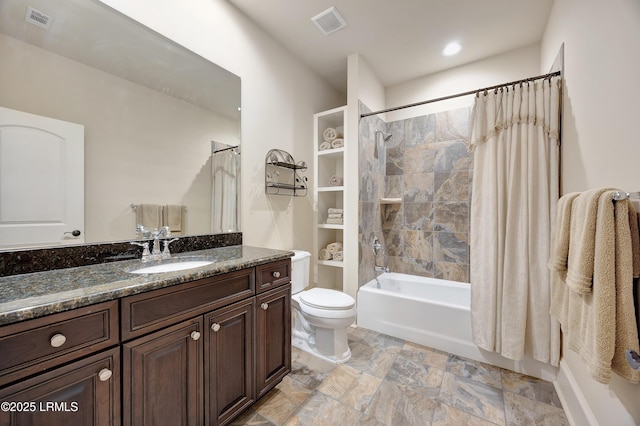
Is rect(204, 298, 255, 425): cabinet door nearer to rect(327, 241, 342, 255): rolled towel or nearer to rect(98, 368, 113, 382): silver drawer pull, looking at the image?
rect(98, 368, 113, 382): silver drawer pull

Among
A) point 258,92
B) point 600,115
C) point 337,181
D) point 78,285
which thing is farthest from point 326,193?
point 78,285

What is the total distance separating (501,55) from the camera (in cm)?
252

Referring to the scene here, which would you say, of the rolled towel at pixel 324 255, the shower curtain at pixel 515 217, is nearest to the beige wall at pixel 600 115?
the shower curtain at pixel 515 217

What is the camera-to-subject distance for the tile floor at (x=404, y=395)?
4.65 feet

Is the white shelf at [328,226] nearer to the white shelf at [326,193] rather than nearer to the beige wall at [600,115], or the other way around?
the white shelf at [326,193]

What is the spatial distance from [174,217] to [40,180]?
1.98 ft

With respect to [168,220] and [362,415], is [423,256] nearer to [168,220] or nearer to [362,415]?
[362,415]

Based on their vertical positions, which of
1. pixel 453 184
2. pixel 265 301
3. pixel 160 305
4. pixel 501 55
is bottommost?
pixel 265 301

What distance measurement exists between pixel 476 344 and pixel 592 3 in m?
2.20

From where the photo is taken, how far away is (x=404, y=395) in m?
1.60

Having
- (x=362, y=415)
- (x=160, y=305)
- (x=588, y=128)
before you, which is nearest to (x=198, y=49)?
(x=160, y=305)

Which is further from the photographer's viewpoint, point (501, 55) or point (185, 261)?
Answer: point (501, 55)

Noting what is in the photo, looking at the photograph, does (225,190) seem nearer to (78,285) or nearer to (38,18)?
(78,285)

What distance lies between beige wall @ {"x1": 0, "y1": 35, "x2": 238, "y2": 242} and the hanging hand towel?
4cm
